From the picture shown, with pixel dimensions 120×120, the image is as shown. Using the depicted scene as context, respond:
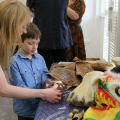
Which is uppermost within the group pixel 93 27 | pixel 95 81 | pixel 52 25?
pixel 52 25

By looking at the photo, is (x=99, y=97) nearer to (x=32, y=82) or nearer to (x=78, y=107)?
(x=78, y=107)

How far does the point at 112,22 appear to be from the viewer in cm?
185

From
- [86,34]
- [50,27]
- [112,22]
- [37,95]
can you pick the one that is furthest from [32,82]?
[86,34]

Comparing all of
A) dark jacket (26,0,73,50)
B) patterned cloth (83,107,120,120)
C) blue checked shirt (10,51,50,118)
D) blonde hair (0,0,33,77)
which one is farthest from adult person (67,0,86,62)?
patterned cloth (83,107,120,120)

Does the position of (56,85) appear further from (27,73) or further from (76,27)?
(76,27)

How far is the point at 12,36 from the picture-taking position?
0.77m

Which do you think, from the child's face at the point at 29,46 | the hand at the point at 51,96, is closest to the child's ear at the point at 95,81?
the hand at the point at 51,96

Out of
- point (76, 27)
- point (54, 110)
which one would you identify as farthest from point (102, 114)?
point (76, 27)

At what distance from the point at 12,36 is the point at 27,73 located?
301 mm

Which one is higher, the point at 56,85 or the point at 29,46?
the point at 29,46

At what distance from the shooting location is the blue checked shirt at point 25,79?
3.14 ft

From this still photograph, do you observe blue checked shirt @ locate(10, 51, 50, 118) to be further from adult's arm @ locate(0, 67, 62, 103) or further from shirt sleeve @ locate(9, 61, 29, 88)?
adult's arm @ locate(0, 67, 62, 103)

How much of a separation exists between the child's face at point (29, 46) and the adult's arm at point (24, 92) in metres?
0.32

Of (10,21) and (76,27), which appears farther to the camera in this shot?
(76,27)
